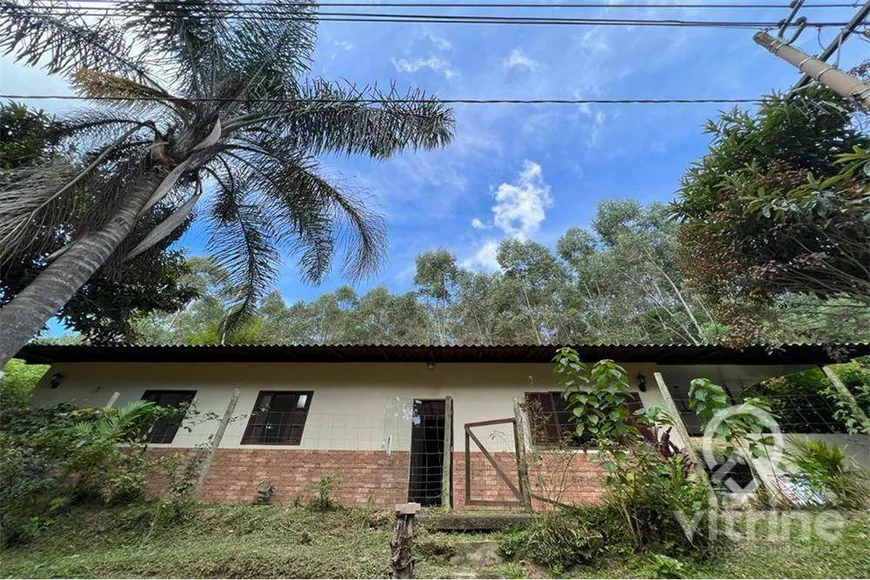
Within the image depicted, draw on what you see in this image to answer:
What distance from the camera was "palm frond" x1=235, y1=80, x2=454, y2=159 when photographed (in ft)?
19.8

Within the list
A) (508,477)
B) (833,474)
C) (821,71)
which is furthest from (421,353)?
(821,71)

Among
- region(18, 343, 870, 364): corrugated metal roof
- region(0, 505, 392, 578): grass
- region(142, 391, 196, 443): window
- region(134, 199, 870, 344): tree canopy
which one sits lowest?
region(0, 505, 392, 578): grass

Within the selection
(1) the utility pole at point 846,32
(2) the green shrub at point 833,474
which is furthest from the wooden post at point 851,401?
(1) the utility pole at point 846,32

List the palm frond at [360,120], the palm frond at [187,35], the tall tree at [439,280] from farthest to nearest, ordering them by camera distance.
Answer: the tall tree at [439,280] < the palm frond at [360,120] < the palm frond at [187,35]

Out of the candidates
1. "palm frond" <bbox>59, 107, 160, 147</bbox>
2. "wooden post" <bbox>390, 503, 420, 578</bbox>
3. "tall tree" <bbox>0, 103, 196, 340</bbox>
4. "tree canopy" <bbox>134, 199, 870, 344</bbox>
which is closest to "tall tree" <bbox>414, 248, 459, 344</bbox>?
"tree canopy" <bbox>134, 199, 870, 344</bbox>

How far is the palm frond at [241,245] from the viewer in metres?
7.08

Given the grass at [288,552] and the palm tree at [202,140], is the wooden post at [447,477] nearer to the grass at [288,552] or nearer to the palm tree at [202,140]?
the grass at [288,552]

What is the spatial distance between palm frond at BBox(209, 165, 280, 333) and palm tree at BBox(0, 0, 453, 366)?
0.03 m

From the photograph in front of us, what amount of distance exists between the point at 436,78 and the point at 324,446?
650cm

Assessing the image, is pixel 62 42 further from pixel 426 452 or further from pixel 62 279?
pixel 426 452

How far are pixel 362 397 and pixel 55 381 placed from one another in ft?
19.4

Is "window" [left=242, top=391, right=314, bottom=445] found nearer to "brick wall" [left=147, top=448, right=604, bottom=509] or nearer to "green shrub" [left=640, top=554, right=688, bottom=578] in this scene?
"brick wall" [left=147, top=448, right=604, bottom=509]

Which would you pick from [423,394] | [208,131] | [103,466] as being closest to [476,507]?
[423,394]

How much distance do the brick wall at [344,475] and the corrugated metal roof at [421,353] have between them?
163 cm
